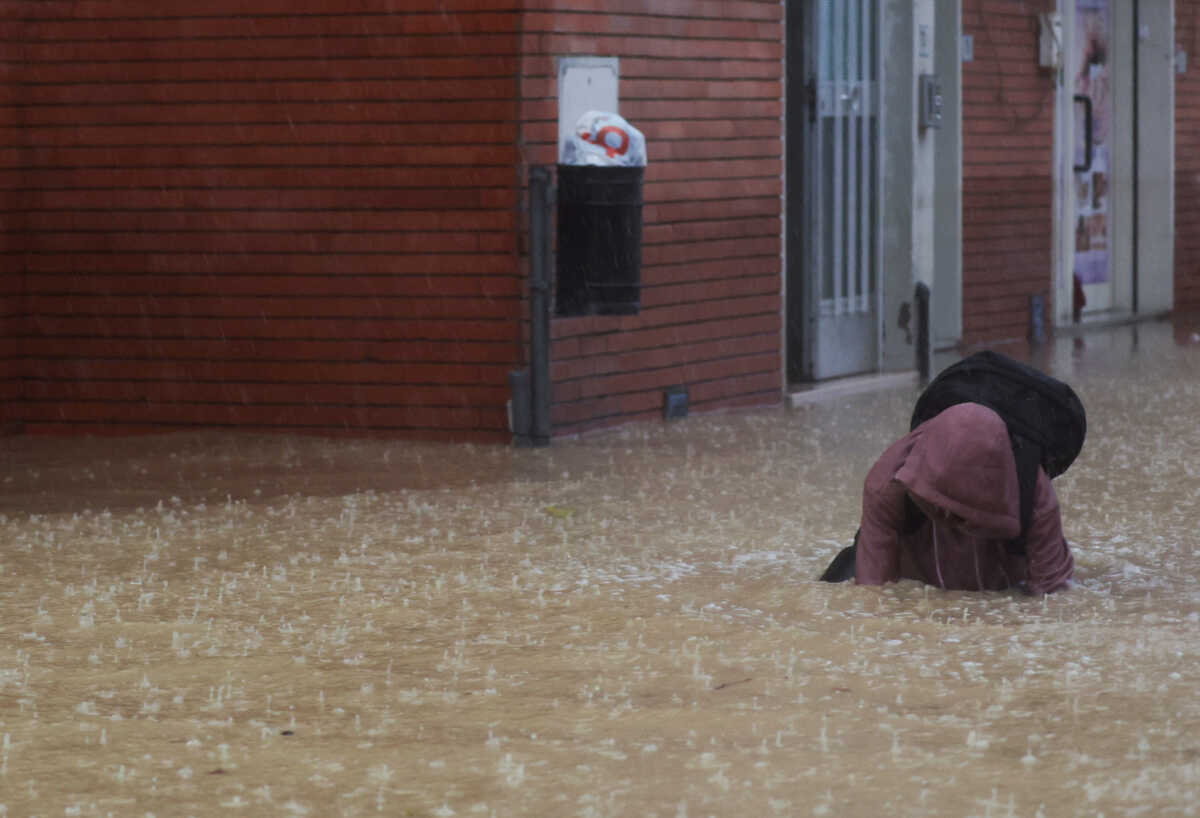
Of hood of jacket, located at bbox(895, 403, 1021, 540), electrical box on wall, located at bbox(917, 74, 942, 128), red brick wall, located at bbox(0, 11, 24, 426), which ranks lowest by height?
hood of jacket, located at bbox(895, 403, 1021, 540)

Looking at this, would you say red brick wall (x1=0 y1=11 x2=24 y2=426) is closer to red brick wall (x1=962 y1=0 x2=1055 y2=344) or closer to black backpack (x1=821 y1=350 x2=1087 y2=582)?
black backpack (x1=821 y1=350 x2=1087 y2=582)

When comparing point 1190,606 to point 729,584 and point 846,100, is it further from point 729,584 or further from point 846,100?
point 846,100

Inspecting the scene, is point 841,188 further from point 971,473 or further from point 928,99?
point 971,473

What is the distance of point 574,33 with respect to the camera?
33.4 feet

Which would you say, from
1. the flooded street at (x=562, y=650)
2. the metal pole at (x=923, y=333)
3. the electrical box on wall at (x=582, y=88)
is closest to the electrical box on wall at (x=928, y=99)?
the metal pole at (x=923, y=333)

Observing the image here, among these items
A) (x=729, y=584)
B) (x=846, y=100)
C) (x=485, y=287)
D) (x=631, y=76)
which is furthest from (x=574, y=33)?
(x=729, y=584)

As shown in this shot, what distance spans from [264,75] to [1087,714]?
647 centimetres

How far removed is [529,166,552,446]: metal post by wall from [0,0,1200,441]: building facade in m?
0.10

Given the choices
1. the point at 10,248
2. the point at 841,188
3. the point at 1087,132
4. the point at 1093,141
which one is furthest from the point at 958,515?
the point at 1093,141

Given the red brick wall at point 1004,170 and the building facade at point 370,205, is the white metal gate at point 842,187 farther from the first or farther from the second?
the red brick wall at point 1004,170

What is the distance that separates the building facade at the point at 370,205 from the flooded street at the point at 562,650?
1038mm

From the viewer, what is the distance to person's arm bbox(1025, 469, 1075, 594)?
20.2ft

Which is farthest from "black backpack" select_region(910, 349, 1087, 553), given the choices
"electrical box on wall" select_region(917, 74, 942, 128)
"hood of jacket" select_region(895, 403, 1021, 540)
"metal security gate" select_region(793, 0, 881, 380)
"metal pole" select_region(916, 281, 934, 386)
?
"electrical box on wall" select_region(917, 74, 942, 128)

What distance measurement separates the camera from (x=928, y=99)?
13211 mm
